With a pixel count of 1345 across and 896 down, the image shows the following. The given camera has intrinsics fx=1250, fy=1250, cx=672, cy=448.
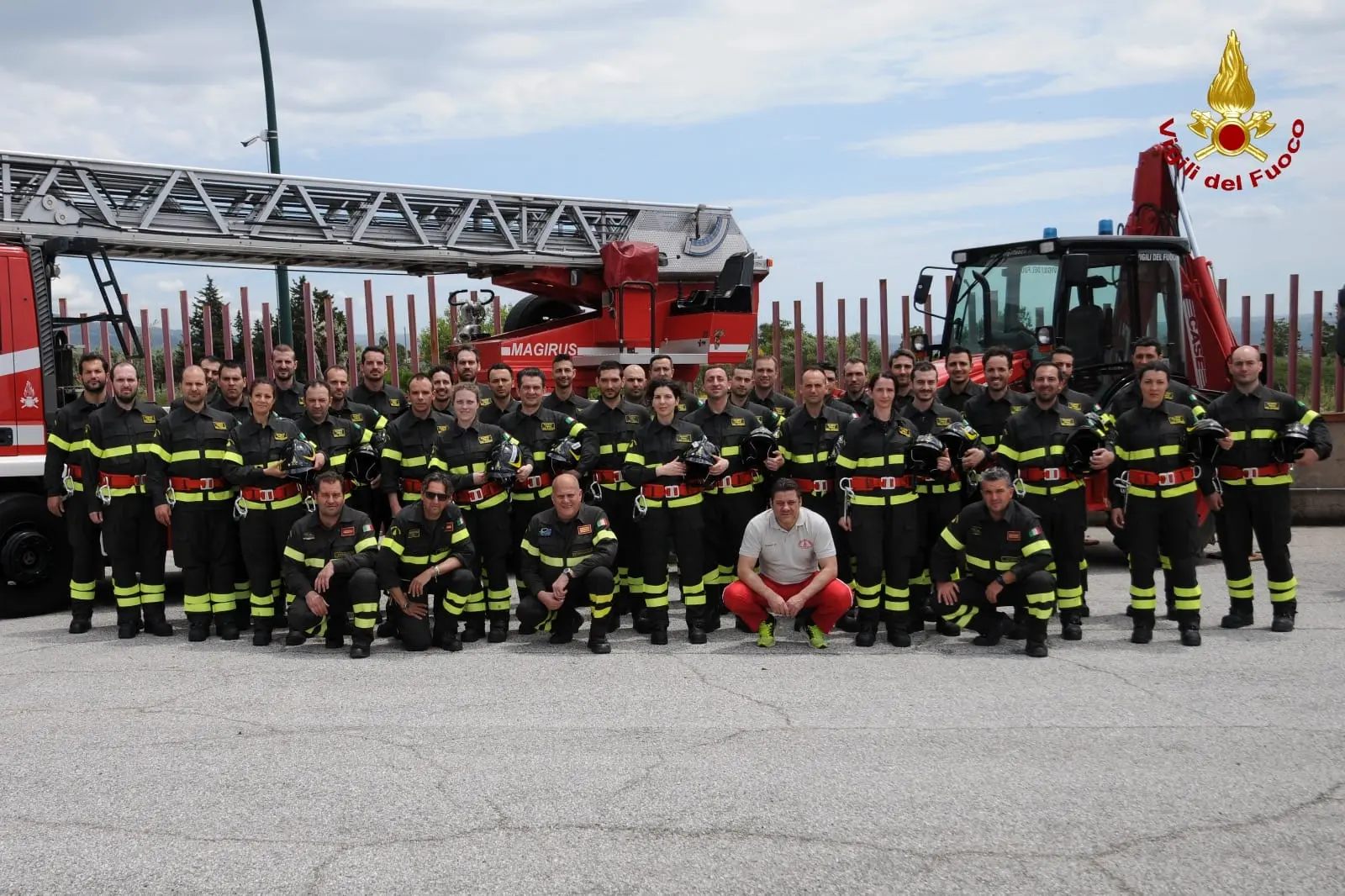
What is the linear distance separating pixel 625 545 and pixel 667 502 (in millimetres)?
618

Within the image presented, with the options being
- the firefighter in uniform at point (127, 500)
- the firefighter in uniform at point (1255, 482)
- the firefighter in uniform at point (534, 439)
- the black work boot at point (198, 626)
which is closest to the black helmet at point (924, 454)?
the firefighter in uniform at point (1255, 482)

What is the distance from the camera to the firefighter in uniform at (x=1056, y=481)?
786 cm

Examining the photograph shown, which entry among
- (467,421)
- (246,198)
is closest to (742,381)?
(467,421)

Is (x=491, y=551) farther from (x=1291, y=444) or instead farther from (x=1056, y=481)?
(x=1291, y=444)

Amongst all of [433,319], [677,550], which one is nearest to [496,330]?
[433,319]

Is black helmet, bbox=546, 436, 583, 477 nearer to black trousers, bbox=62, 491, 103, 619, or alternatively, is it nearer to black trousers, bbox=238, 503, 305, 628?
black trousers, bbox=238, 503, 305, 628

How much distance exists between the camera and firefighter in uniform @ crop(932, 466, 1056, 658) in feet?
24.7

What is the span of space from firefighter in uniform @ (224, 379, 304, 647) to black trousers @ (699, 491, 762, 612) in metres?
2.73

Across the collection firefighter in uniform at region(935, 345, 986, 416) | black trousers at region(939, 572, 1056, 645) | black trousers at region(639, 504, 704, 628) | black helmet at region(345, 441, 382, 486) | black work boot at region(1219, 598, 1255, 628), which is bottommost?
black work boot at region(1219, 598, 1255, 628)

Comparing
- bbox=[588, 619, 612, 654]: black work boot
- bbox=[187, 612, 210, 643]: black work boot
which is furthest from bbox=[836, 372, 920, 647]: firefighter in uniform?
bbox=[187, 612, 210, 643]: black work boot

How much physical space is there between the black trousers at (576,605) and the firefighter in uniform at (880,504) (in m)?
1.58

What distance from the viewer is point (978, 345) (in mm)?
11359

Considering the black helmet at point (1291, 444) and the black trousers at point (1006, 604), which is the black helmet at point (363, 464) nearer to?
the black trousers at point (1006, 604)

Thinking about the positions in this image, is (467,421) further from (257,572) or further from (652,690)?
(652,690)
